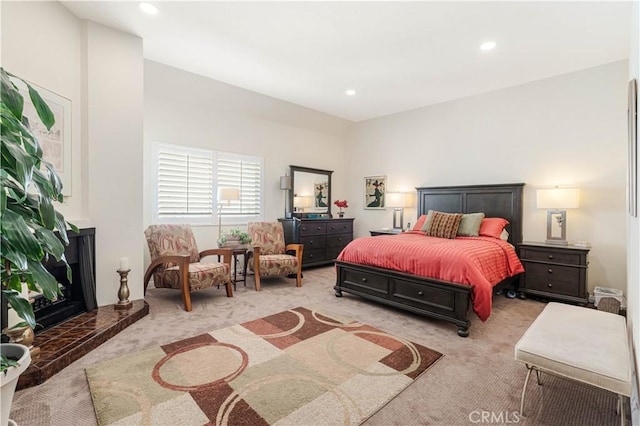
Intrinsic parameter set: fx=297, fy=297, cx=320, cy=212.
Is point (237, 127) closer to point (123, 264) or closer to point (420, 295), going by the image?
point (123, 264)

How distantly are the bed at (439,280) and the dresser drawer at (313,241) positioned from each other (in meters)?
1.50

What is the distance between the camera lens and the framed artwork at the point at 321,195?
6.15 m

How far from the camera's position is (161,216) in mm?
4336

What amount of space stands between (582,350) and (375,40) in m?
3.20

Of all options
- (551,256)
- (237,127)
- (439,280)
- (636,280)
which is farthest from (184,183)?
(551,256)

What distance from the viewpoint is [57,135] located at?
8.91 feet

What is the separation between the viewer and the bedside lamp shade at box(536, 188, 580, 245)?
3701 millimetres

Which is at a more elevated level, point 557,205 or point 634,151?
point 634,151

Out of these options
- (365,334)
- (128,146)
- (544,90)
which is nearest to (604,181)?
(544,90)

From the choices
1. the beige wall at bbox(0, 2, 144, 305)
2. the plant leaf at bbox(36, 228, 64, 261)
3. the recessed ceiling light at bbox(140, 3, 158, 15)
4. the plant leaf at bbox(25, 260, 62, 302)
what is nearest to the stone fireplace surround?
the beige wall at bbox(0, 2, 144, 305)

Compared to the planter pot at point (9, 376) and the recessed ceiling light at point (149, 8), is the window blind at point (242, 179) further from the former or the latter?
the planter pot at point (9, 376)

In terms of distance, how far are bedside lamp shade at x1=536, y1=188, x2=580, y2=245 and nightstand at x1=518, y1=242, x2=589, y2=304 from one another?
0.30m

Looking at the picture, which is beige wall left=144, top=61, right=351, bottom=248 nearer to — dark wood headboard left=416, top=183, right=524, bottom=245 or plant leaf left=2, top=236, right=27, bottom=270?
dark wood headboard left=416, top=183, right=524, bottom=245

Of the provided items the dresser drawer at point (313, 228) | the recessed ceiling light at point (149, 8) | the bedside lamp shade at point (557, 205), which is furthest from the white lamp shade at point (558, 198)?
the recessed ceiling light at point (149, 8)
